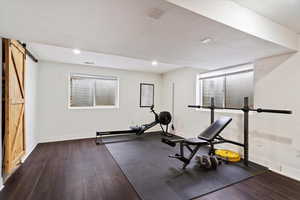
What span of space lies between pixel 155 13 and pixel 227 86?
3.15m

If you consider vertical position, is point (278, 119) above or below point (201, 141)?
above

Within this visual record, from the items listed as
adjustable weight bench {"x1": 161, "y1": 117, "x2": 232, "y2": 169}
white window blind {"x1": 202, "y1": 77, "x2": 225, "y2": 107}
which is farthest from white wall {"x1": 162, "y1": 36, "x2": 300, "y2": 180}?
adjustable weight bench {"x1": 161, "y1": 117, "x2": 232, "y2": 169}

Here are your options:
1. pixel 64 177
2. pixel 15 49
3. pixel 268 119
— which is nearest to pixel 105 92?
pixel 15 49

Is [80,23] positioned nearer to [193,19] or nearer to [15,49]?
[193,19]

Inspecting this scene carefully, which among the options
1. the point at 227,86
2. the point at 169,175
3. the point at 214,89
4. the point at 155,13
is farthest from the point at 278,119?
the point at 155,13

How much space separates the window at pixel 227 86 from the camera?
3.30 m

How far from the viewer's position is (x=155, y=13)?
1.38m

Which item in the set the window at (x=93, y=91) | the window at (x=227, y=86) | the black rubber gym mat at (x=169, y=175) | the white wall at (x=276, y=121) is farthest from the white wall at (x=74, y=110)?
the white wall at (x=276, y=121)

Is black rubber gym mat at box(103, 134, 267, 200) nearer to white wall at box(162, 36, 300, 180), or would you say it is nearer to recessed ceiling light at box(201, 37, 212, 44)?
white wall at box(162, 36, 300, 180)

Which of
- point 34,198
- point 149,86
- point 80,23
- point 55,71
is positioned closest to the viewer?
point 80,23

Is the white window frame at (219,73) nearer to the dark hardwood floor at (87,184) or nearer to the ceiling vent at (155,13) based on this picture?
the dark hardwood floor at (87,184)

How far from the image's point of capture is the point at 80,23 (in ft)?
5.31

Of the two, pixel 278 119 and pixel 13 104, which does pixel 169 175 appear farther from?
pixel 13 104

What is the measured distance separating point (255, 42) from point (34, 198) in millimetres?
3774
